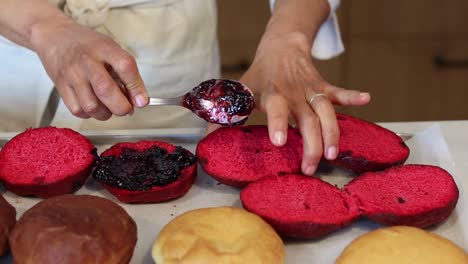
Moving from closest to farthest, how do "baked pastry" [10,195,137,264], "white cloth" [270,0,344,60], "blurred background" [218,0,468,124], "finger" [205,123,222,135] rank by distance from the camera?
"baked pastry" [10,195,137,264] → "finger" [205,123,222,135] → "white cloth" [270,0,344,60] → "blurred background" [218,0,468,124]

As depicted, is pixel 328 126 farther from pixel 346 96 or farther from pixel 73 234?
pixel 73 234

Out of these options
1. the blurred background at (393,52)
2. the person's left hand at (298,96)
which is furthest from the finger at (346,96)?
the blurred background at (393,52)

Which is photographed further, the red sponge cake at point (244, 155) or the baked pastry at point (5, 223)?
the red sponge cake at point (244, 155)

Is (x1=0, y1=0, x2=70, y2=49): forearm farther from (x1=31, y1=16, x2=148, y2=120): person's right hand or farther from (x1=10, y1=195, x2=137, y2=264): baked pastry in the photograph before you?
(x1=10, y1=195, x2=137, y2=264): baked pastry

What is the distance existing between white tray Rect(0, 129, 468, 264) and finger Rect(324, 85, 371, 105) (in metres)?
0.10

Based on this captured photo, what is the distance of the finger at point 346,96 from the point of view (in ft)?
3.03

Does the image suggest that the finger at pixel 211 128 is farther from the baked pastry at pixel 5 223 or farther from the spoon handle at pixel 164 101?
the baked pastry at pixel 5 223

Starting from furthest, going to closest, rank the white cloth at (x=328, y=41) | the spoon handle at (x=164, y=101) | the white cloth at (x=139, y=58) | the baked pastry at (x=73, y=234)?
the white cloth at (x=328, y=41)
the white cloth at (x=139, y=58)
the spoon handle at (x=164, y=101)
the baked pastry at (x=73, y=234)

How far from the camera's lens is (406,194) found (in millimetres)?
840

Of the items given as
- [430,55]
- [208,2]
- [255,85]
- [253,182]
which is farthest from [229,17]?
[253,182]

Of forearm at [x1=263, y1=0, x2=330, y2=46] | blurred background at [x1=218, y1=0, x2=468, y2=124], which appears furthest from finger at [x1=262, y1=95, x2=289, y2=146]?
blurred background at [x1=218, y1=0, x2=468, y2=124]

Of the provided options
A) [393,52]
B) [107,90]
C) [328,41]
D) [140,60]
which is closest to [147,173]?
[107,90]

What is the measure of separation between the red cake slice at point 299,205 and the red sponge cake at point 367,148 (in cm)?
7

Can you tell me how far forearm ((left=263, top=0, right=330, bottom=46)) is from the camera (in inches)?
42.7
